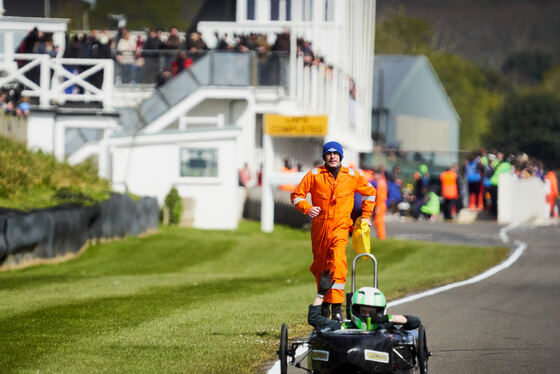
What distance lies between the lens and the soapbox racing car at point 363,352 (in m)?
8.53

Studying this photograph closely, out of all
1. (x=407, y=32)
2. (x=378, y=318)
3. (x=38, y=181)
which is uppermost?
(x=407, y=32)

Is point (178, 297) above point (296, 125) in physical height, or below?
below

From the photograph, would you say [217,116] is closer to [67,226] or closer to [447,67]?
[67,226]

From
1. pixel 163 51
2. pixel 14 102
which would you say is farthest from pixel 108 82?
pixel 163 51

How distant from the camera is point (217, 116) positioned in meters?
39.0

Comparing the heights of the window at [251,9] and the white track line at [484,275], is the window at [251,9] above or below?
above

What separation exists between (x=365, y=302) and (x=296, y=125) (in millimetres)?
22715

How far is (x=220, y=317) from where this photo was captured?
13742 millimetres

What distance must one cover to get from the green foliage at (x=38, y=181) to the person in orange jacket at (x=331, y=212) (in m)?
12.4

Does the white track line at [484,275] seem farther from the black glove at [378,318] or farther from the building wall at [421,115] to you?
the building wall at [421,115]

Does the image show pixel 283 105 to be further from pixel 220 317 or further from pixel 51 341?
pixel 51 341

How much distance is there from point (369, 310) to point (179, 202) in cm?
2417

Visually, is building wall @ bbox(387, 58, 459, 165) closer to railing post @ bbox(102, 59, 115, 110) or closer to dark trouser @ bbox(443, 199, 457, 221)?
dark trouser @ bbox(443, 199, 457, 221)

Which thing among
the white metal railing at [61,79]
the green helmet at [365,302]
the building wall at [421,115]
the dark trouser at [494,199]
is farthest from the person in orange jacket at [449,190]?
the building wall at [421,115]
